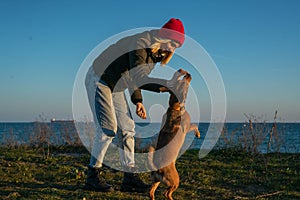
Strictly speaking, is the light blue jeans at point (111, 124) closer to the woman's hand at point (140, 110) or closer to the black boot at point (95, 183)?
the black boot at point (95, 183)

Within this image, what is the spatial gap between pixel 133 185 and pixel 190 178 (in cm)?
140

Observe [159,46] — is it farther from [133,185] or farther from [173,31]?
[133,185]

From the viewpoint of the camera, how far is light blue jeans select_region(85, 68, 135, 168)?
460 centimetres

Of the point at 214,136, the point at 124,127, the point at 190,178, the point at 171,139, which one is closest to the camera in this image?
the point at 171,139

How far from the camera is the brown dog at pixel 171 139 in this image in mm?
4047

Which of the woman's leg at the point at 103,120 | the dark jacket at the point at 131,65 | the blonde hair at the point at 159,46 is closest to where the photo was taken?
the dark jacket at the point at 131,65

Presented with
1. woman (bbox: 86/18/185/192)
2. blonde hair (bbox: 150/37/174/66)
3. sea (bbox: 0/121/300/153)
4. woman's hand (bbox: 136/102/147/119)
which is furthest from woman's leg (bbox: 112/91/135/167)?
sea (bbox: 0/121/300/153)

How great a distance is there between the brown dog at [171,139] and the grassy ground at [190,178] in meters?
0.64

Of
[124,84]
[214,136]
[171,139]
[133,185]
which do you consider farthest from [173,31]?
[214,136]

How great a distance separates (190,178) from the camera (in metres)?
5.86

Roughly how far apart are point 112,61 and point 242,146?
18.0ft

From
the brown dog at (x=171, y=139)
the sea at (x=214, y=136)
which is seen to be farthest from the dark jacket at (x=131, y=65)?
the sea at (x=214, y=136)

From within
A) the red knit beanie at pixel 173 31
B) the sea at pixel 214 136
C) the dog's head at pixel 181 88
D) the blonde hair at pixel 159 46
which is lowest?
the sea at pixel 214 136

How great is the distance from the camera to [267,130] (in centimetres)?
896
